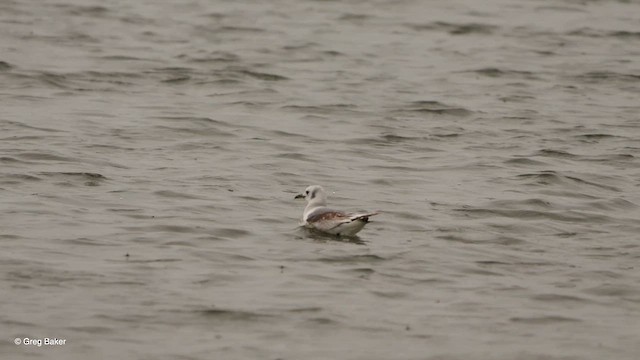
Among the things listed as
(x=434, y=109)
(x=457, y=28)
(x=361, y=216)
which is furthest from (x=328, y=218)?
(x=457, y=28)

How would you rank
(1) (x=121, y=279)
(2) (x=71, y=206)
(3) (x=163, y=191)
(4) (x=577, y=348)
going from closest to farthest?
(4) (x=577, y=348) < (1) (x=121, y=279) < (2) (x=71, y=206) < (3) (x=163, y=191)

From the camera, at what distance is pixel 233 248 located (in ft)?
44.8

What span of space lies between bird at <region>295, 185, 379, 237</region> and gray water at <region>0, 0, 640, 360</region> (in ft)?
0.69

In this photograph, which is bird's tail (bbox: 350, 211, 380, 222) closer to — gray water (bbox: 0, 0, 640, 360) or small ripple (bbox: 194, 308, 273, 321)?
gray water (bbox: 0, 0, 640, 360)

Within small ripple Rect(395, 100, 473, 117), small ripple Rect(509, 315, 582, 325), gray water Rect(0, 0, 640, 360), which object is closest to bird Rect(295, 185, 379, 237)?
gray water Rect(0, 0, 640, 360)

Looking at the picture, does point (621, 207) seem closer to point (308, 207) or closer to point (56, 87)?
point (308, 207)

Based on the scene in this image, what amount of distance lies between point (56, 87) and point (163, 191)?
703 cm

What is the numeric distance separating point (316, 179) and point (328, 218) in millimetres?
3339

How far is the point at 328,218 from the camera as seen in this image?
13922mm

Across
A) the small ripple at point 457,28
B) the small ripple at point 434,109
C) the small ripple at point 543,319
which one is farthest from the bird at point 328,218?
the small ripple at point 457,28

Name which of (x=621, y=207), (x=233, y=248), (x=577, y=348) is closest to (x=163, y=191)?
(x=233, y=248)

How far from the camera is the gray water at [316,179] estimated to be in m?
11.3

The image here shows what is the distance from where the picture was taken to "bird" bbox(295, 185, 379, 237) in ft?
44.9

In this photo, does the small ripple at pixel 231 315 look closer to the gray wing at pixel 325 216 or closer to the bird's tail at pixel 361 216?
the bird's tail at pixel 361 216
